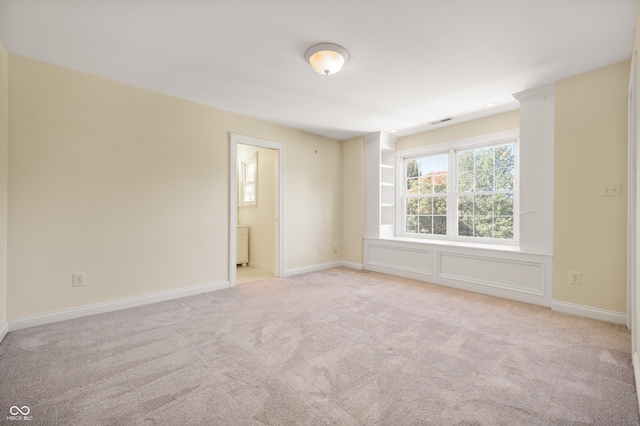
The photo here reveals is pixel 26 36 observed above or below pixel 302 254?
above

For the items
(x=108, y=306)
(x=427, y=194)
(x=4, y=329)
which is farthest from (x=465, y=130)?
(x=4, y=329)

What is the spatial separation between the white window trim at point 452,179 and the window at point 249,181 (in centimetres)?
275

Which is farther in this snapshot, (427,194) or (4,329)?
(427,194)

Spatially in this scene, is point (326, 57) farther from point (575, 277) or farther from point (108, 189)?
point (575, 277)

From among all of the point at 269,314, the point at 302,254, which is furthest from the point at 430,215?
the point at 269,314

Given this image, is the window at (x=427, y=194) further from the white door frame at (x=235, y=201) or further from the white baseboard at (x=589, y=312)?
the white door frame at (x=235, y=201)

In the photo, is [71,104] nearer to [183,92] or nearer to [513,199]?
[183,92]

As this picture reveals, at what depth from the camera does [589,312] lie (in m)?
2.87

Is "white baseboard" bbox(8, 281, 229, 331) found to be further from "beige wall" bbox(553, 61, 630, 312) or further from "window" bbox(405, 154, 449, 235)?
"beige wall" bbox(553, 61, 630, 312)

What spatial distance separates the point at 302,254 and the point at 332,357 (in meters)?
2.98

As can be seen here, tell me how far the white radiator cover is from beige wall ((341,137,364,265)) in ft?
A: 0.93

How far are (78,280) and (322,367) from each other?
8.59 feet

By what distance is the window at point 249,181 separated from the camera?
5691mm

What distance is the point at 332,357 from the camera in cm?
211
